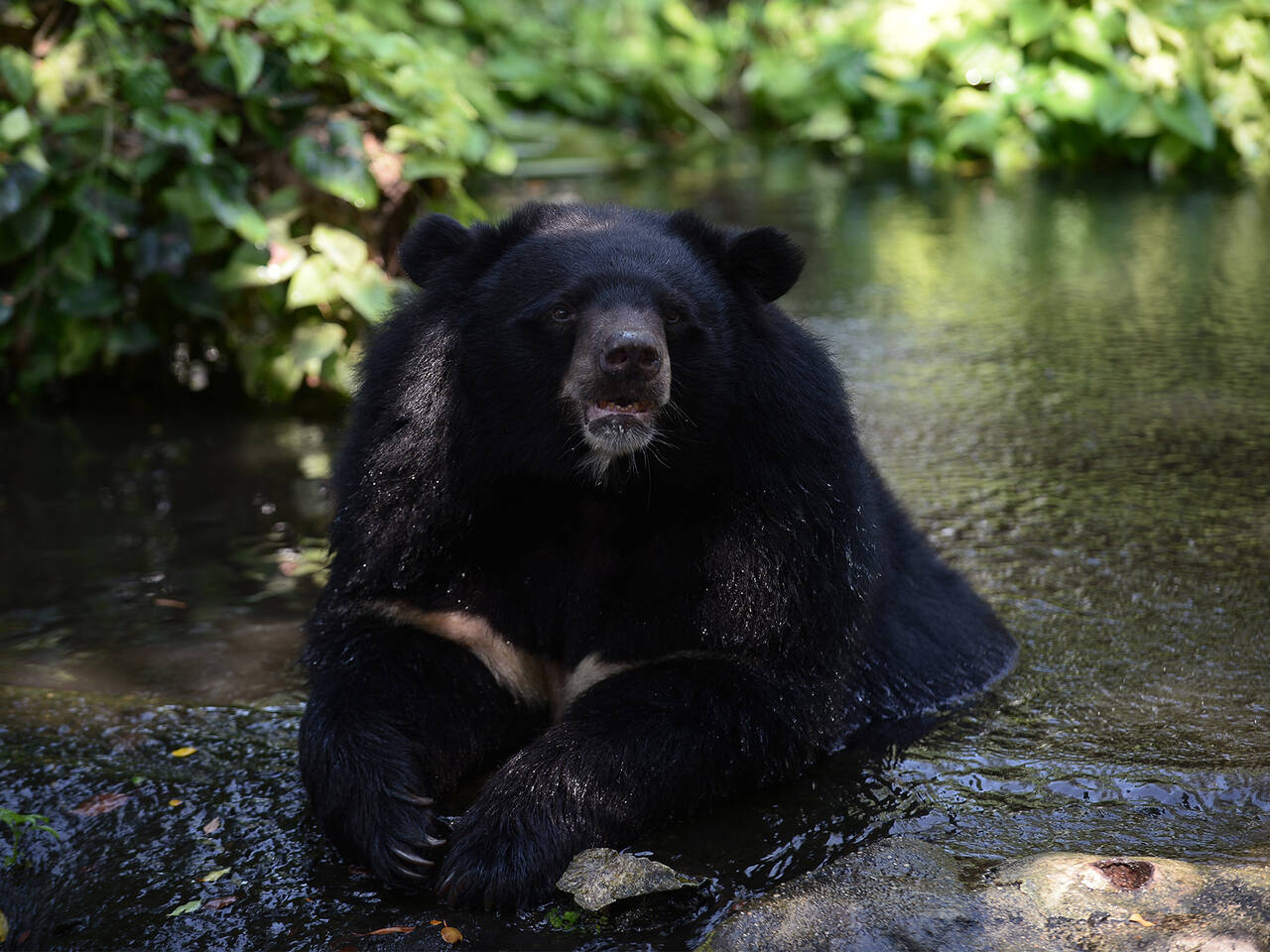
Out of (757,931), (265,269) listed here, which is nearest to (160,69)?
(265,269)

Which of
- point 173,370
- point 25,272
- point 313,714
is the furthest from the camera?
point 173,370

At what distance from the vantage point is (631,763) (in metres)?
2.57

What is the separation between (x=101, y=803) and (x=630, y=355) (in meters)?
1.32

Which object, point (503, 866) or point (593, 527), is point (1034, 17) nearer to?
point (593, 527)

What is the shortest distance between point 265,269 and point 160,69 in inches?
29.9

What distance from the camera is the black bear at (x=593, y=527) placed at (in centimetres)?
267

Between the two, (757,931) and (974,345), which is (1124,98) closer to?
(974,345)

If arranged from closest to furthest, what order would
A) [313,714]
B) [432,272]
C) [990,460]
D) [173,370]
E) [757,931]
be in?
1. [757,931]
2. [313,714]
3. [432,272]
4. [990,460]
5. [173,370]

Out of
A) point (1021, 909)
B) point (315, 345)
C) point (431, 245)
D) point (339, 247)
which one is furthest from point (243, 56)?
point (1021, 909)

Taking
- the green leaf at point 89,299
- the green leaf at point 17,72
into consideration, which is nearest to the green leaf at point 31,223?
the green leaf at point 89,299

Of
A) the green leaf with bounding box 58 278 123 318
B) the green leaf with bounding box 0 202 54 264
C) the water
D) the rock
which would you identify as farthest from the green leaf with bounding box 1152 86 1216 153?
the rock

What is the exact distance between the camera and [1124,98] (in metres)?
9.90

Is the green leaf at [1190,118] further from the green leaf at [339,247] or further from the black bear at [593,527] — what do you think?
the black bear at [593,527]

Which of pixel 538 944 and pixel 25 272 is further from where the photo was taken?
pixel 25 272
